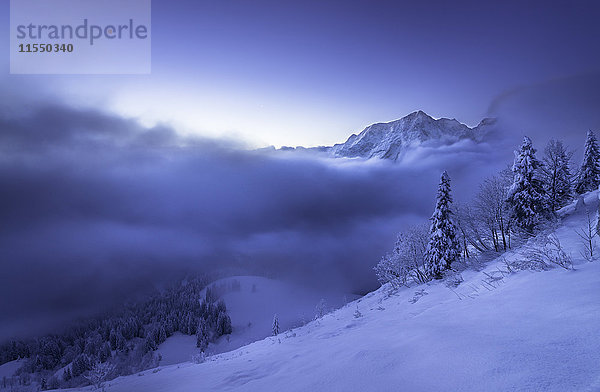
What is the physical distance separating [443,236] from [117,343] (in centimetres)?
15813

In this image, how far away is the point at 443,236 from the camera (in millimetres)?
28156

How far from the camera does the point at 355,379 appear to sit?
3.37 m

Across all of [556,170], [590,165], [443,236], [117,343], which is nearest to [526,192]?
[443,236]

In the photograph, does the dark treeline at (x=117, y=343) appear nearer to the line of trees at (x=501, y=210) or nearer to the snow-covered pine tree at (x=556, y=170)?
the line of trees at (x=501, y=210)

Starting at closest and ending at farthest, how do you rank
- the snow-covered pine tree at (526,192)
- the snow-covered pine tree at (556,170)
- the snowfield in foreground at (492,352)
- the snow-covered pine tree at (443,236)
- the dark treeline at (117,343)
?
the snowfield in foreground at (492,352) < the snow-covered pine tree at (526,192) < the snow-covered pine tree at (443,236) < the snow-covered pine tree at (556,170) < the dark treeline at (117,343)

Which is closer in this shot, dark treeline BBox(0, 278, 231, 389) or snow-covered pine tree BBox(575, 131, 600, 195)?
snow-covered pine tree BBox(575, 131, 600, 195)

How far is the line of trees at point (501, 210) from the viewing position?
24688 millimetres

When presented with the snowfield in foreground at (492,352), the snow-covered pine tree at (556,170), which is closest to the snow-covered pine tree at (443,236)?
the snow-covered pine tree at (556,170)

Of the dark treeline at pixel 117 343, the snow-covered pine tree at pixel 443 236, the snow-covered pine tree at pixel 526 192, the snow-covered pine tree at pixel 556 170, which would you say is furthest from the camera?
the dark treeline at pixel 117 343

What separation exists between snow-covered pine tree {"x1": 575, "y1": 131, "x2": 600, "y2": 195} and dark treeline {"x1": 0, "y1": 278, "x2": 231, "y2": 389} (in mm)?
131581

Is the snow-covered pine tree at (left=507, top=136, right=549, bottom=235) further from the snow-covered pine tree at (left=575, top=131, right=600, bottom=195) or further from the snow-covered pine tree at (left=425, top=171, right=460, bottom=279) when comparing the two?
the snow-covered pine tree at (left=575, top=131, right=600, bottom=195)

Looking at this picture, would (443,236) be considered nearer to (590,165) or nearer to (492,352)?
(590,165)

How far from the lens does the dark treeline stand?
107000mm

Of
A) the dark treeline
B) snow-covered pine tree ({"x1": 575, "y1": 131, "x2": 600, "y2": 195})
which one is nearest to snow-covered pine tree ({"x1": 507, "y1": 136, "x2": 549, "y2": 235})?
snow-covered pine tree ({"x1": 575, "y1": 131, "x2": 600, "y2": 195})
